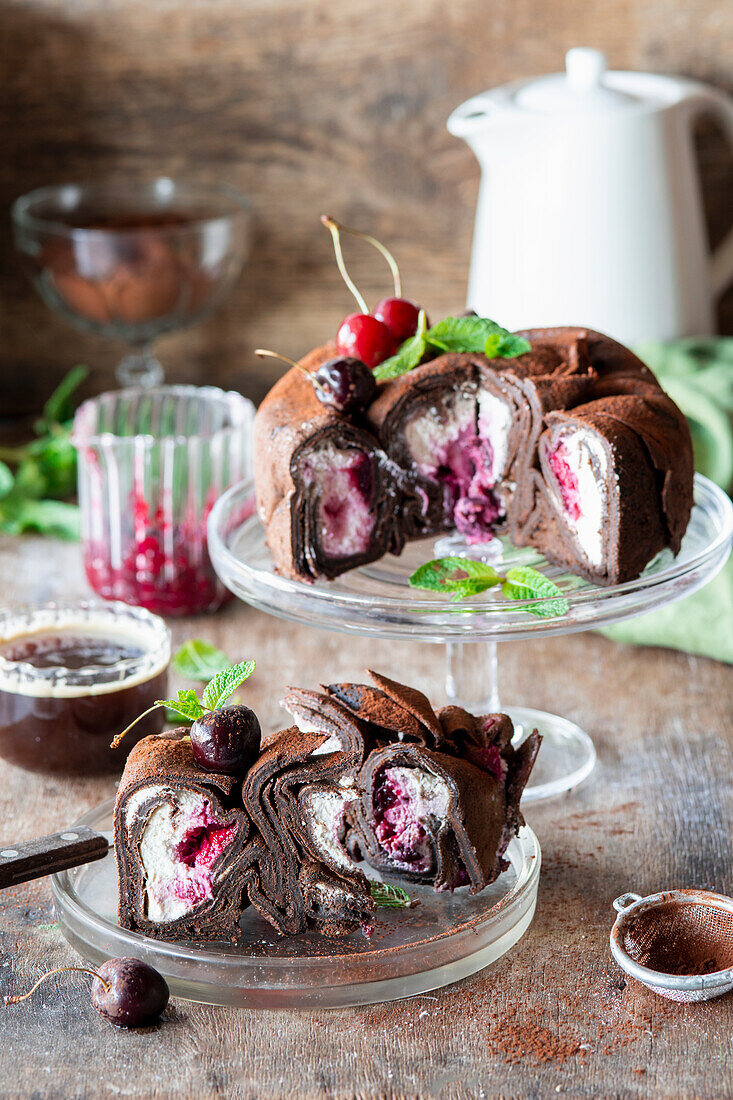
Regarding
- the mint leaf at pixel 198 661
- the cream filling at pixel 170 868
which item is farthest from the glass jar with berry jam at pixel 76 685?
the cream filling at pixel 170 868

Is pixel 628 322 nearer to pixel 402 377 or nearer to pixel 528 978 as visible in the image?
pixel 402 377

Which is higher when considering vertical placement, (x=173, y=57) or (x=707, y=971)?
(x=173, y=57)

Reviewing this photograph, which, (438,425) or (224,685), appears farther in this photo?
(438,425)

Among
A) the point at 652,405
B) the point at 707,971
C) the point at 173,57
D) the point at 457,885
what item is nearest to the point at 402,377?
the point at 652,405

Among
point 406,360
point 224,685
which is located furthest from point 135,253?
point 224,685

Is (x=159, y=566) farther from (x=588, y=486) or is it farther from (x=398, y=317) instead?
(x=588, y=486)

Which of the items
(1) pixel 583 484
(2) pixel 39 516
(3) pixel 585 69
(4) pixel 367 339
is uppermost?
(3) pixel 585 69

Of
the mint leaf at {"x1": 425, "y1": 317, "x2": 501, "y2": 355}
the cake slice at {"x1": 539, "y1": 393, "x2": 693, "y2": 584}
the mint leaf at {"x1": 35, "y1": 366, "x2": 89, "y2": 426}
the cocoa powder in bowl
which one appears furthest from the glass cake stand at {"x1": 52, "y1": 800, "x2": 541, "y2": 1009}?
the mint leaf at {"x1": 35, "y1": 366, "x2": 89, "y2": 426}
